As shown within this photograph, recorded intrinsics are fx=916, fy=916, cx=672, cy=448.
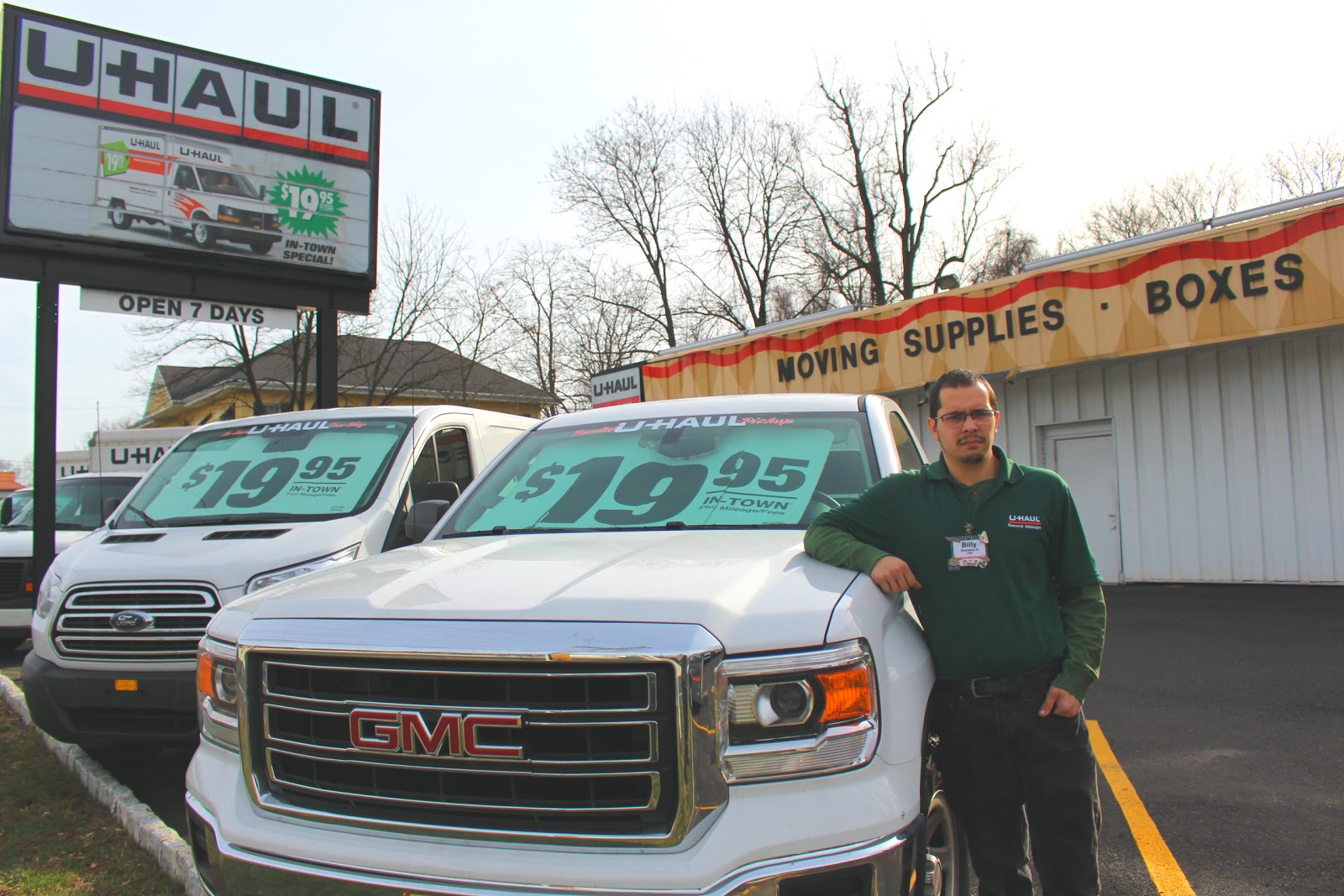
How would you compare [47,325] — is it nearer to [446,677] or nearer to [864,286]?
[446,677]

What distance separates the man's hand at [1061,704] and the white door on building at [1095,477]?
12308 millimetres

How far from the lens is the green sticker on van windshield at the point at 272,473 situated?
562cm

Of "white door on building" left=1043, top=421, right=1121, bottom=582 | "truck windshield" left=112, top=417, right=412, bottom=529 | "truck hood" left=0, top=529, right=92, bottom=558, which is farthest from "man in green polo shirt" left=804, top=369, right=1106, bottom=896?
"white door on building" left=1043, top=421, right=1121, bottom=582

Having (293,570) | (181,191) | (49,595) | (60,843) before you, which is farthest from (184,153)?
(60,843)

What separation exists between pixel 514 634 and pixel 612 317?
3872 centimetres

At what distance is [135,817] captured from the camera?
13.6ft


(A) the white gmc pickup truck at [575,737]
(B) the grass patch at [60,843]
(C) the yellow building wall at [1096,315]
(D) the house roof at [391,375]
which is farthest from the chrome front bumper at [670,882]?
(D) the house roof at [391,375]

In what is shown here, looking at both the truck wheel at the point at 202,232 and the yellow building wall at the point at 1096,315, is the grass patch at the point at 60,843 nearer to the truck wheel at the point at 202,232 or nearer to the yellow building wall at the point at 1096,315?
the truck wheel at the point at 202,232

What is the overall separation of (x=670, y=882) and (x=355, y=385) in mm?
35589

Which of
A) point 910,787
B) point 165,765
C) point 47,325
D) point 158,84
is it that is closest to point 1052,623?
point 910,787

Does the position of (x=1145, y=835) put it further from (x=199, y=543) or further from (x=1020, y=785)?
(x=199, y=543)

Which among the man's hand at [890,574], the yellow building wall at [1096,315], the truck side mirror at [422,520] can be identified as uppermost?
the yellow building wall at [1096,315]

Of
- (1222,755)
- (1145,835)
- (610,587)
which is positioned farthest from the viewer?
(1222,755)

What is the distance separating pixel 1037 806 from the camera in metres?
2.62
